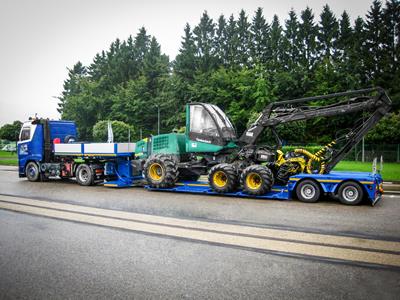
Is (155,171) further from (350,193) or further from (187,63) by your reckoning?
(187,63)

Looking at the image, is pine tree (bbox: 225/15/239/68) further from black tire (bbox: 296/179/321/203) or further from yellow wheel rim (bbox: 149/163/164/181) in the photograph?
black tire (bbox: 296/179/321/203)

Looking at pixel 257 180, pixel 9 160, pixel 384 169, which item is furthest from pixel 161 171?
pixel 9 160

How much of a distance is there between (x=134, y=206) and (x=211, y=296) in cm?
606

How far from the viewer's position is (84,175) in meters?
15.2

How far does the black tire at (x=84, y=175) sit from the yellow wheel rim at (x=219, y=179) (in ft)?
19.6

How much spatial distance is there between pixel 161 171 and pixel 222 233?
660 centimetres

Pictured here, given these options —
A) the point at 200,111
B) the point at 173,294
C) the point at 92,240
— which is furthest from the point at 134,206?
the point at 173,294

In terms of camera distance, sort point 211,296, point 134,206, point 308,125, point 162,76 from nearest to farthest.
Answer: point 211,296
point 134,206
point 308,125
point 162,76

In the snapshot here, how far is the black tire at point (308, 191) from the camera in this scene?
10.2 meters

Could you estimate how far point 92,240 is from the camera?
20.8 ft

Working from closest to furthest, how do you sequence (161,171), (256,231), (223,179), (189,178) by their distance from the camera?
(256,231)
(223,179)
(161,171)
(189,178)

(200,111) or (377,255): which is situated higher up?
(200,111)

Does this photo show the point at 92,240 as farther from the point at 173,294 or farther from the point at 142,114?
the point at 142,114

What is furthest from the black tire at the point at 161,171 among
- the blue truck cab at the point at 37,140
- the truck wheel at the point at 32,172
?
the truck wheel at the point at 32,172
